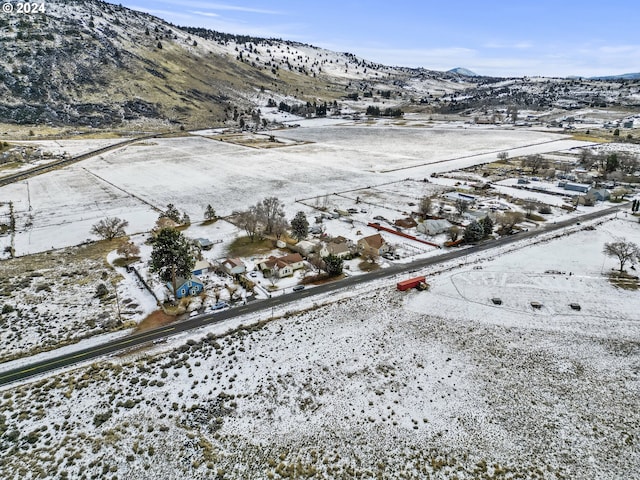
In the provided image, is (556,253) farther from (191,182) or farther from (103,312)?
(191,182)

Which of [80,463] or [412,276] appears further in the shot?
[412,276]

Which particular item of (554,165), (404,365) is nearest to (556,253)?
(404,365)

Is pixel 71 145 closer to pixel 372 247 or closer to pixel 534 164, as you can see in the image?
pixel 372 247

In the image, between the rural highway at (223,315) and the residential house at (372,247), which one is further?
the residential house at (372,247)

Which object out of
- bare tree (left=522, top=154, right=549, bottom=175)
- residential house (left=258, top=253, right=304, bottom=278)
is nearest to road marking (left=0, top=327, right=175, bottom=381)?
residential house (left=258, top=253, right=304, bottom=278)

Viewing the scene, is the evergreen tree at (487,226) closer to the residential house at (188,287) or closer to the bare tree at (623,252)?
the bare tree at (623,252)

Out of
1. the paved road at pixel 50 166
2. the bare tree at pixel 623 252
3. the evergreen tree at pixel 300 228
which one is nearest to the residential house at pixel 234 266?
the evergreen tree at pixel 300 228
